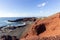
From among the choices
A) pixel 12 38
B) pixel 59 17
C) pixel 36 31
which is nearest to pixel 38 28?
pixel 36 31

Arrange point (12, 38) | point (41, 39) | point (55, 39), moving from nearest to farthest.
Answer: point (55, 39) → point (41, 39) → point (12, 38)

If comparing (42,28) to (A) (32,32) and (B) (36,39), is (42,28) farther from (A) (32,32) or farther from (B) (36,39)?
(B) (36,39)

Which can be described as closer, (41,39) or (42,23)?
(41,39)

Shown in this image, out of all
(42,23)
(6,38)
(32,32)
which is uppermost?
(42,23)

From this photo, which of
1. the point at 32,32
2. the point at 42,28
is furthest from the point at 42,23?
the point at 32,32

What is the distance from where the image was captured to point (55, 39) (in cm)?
588

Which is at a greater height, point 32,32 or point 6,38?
point 32,32

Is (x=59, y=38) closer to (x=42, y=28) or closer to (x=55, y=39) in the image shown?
(x=55, y=39)

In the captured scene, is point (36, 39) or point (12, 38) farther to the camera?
point (12, 38)

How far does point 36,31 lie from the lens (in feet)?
33.3

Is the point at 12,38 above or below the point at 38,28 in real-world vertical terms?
below

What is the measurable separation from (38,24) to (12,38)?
4.60 metres

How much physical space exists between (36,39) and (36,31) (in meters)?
3.72

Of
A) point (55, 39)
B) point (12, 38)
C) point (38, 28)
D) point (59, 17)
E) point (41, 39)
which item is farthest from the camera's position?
point (12, 38)
